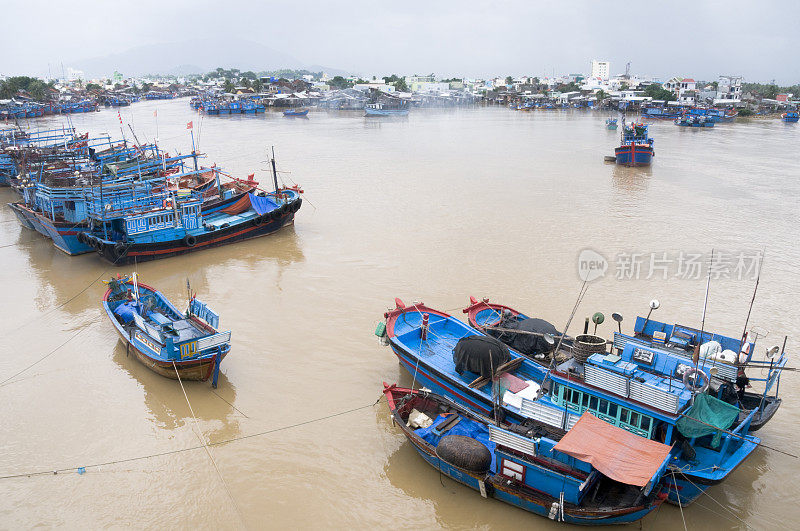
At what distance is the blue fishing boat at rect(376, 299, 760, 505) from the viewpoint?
24.9 feet

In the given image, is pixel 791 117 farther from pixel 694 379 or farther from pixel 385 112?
pixel 694 379

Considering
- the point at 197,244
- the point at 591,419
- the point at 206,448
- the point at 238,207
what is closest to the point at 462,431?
the point at 591,419

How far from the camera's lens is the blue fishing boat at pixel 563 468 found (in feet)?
23.6

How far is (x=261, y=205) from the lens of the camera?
810 inches

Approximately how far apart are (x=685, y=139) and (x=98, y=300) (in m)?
51.8

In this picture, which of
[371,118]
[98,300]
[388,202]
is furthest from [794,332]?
[371,118]

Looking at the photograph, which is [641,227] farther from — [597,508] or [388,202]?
[597,508]

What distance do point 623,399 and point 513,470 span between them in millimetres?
1955

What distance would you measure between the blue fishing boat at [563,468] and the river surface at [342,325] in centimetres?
54

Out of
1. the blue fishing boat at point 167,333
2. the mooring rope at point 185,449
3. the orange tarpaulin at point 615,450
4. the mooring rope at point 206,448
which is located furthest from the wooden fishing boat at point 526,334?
the mooring rope at point 206,448

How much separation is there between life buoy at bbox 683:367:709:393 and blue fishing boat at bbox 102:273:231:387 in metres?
8.23

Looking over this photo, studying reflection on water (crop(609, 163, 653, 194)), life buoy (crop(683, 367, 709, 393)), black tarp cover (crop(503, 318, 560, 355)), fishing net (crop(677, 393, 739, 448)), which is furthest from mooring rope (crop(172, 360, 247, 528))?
reflection on water (crop(609, 163, 653, 194))

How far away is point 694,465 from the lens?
7887mm

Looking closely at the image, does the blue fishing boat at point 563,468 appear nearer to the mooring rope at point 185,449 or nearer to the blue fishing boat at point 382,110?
the mooring rope at point 185,449
